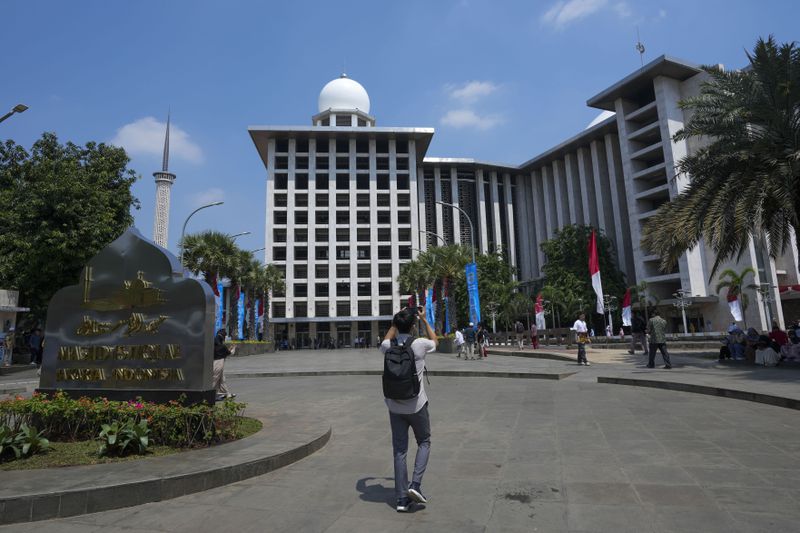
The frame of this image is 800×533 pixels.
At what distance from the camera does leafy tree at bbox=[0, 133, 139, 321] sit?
61.2ft

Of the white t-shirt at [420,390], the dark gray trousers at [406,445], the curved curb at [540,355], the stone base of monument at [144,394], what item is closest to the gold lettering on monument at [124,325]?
the stone base of monument at [144,394]

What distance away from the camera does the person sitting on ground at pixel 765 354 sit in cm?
1359

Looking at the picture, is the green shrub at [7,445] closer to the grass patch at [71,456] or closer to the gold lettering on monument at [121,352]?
the grass patch at [71,456]

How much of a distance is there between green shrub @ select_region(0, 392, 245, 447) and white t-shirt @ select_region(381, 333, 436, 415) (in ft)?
9.40

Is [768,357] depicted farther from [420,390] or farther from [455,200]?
[455,200]

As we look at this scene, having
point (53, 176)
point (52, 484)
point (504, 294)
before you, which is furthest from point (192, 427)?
→ point (504, 294)

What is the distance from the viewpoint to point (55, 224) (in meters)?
18.9

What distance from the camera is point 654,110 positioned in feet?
170

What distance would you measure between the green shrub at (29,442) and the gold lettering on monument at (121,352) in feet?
5.33

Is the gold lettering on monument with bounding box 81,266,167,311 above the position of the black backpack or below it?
above

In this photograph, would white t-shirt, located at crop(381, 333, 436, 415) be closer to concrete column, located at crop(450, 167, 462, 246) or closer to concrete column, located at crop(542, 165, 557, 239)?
concrete column, located at crop(450, 167, 462, 246)

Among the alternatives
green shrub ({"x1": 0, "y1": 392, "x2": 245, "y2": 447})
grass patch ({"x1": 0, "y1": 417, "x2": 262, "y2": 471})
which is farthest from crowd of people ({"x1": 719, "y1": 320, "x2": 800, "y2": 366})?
grass patch ({"x1": 0, "y1": 417, "x2": 262, "y2": 471})

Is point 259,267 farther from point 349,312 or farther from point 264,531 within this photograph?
point 264,531

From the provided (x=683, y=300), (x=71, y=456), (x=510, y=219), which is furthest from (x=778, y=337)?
(x=510, y=219)
